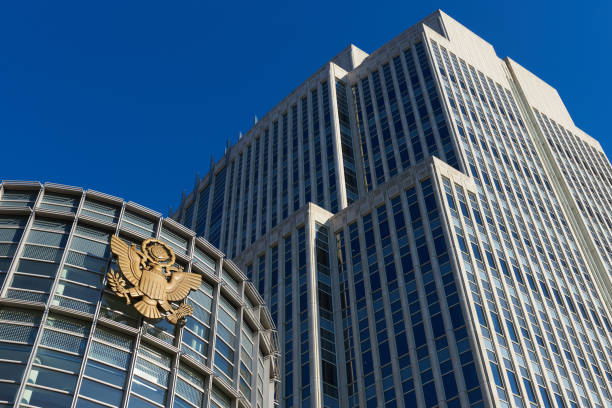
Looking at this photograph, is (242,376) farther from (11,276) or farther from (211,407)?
(11,276)

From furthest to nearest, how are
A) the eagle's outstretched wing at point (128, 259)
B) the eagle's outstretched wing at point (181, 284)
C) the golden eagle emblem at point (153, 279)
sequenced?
the eagle's outstretched wing at point (181, 284)
the eagle's outstretched wing at point (128, 259)
the golden eagle emblem at point (153, 279)

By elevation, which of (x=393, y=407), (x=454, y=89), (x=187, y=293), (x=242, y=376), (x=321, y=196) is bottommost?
(x=242, y=376)

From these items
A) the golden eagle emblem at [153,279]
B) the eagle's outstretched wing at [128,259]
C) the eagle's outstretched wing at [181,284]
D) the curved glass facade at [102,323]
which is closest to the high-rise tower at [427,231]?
the curved glass facade at [102,323]

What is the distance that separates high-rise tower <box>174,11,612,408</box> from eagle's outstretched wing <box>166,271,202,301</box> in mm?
27276

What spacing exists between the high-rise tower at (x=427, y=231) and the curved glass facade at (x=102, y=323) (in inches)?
951

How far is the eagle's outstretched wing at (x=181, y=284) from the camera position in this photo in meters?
38.5

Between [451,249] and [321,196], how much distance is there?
1191 inches

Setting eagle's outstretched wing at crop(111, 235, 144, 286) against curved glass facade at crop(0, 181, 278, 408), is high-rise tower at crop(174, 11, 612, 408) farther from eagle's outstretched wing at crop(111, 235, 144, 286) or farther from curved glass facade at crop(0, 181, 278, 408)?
eagle's outstretched wing at crop(111, 235, 144, 286)

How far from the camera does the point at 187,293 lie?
3919cm

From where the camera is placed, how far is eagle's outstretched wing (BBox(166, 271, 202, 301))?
126ft

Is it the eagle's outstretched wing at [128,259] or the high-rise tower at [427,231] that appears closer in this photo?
the eagle's outstretched wing at [128,259]

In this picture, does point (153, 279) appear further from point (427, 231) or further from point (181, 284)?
point (427, 231)

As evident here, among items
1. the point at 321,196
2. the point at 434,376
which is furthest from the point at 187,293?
the point at 321,196

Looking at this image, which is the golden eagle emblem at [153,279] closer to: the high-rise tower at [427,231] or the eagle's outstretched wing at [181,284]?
the eagle's outstretched wing at [181,284]
